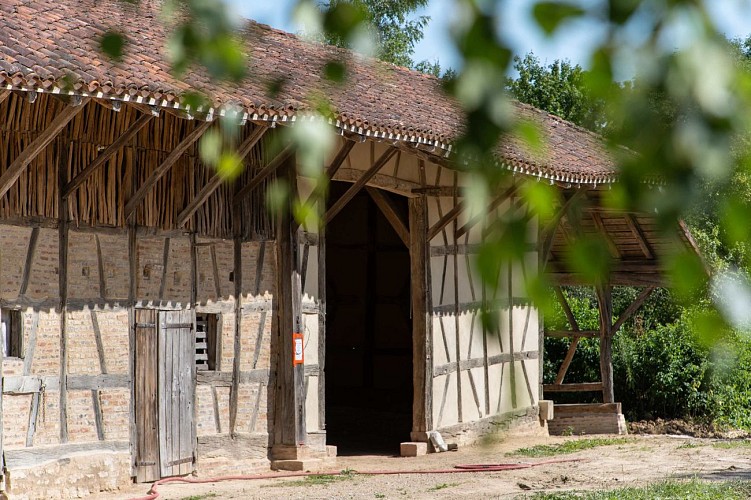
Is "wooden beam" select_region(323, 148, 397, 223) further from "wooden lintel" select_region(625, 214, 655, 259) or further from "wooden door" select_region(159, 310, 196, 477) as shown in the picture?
"wooden lintel" select_region(625, 214, 655, 259)

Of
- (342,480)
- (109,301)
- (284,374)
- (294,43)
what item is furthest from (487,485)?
(294,43)

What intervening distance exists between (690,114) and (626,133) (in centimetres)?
11

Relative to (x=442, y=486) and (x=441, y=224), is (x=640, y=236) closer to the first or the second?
(x=441, y=224)

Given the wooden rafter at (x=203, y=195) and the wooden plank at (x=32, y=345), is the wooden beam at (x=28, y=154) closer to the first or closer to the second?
the wooden plank at (x=32, y=345)

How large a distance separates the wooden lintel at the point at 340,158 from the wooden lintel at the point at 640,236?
22.2 ft

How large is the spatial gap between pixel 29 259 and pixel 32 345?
2.26 ft

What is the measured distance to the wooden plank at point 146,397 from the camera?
10.3m

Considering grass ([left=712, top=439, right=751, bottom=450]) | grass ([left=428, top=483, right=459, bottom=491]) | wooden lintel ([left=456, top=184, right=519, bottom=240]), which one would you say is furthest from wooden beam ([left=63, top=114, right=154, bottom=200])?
grass ([left=712, top=439, right=751, bottom=450])

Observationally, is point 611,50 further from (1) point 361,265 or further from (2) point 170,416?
(1) point 361,265

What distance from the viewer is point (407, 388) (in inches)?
705

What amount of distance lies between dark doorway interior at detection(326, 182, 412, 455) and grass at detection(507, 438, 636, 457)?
3.39 m

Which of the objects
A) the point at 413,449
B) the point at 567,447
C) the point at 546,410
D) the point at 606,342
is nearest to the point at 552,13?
the point at 413,449

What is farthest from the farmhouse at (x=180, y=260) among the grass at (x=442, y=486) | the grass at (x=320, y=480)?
the grass at (x=442, y=486)

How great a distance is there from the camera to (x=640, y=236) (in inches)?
679
